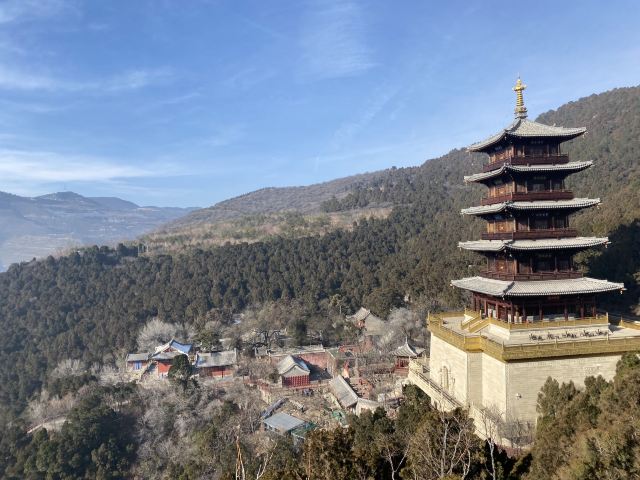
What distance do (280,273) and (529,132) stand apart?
48.5 metres

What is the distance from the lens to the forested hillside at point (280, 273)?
43.5m

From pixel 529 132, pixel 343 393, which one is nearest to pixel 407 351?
pixel 343 393

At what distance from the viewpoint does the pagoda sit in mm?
20016

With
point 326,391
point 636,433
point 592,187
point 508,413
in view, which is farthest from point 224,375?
point 592,187

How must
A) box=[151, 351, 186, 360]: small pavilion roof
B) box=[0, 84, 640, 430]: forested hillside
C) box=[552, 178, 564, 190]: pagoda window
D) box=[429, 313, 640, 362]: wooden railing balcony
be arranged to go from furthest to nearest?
box=[0, 84, 640, 430]: forested hillside, box=[151, 351, 186, 360]: small pavilion roof, box=[552, 178, 564, 190]: pagoda window, box=[429, 313, 640, 362]: wooden railing balcony

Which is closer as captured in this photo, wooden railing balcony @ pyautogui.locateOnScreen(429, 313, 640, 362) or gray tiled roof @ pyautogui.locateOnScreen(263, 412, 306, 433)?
wooden railing balcony @ pyautogui.locateOnScreen(429, 313, 640, 362)

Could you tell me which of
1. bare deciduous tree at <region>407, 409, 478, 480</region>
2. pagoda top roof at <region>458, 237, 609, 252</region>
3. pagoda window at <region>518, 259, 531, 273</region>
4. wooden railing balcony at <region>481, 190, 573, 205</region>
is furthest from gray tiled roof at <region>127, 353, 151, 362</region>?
bare deciduous tree at <region>407, 409, 478, 480</region>

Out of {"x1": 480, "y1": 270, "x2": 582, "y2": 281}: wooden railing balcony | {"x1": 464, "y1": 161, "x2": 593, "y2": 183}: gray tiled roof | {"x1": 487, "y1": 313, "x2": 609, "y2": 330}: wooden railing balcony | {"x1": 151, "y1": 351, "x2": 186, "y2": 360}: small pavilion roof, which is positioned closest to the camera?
{"x1": 487, "y1": 313, "x2": 609, "y2": 330}: wooden railing balcony

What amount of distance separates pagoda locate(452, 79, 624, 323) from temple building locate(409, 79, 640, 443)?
47 millimetres

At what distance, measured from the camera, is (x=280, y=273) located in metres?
65.5

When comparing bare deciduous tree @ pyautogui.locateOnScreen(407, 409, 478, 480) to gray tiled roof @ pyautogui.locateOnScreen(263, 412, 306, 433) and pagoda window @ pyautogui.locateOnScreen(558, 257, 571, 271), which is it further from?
gray tiled roof @ pyautogui.locateOnScreen(263, 412, 306, 433)

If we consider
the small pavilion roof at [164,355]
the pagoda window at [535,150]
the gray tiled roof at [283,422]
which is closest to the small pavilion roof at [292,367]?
the gray tiled roof at [283,422]

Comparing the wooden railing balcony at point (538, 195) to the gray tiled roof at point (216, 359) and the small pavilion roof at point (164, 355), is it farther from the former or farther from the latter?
the small pavilion roof at point (164, 355)

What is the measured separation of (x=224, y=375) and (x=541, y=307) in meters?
29.8
